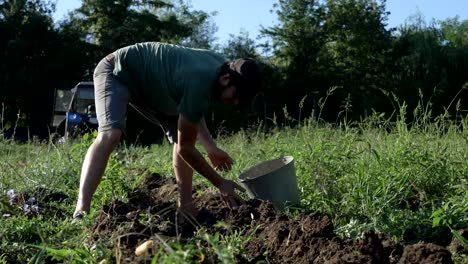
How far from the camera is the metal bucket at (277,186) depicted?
161 inches

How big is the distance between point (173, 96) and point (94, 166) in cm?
61

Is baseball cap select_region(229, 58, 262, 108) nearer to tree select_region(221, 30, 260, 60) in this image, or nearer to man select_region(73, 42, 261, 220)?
man select_region(73, 42, 261, 220)

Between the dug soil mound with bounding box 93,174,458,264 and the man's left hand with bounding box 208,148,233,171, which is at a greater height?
the man's left hand with bounding box 208,148,233,171

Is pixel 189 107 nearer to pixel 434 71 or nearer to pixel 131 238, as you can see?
pixel 131 238

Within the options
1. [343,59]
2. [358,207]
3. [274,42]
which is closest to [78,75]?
[274,42]

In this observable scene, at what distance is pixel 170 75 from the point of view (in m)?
3.90

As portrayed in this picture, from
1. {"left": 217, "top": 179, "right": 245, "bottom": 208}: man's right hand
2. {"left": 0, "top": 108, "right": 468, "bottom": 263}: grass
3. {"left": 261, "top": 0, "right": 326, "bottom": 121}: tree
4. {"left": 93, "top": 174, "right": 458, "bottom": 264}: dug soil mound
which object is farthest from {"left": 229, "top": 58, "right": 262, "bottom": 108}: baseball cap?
{"left": 261, "top": 0, "right": 326, "bottom": 121}: tree

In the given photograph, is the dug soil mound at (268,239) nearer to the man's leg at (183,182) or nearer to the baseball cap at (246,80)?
the man's leg at (183,182)

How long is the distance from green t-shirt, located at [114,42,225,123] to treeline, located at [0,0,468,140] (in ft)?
63.0

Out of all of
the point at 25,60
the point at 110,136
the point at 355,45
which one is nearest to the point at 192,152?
the point at 110,136

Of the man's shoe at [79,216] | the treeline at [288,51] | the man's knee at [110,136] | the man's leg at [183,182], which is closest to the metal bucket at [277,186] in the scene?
the man's leg at [183,182]

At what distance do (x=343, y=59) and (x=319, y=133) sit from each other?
80.9 ft

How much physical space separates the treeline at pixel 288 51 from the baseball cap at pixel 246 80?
64.7 feet

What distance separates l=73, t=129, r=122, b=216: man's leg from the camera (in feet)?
12.5
